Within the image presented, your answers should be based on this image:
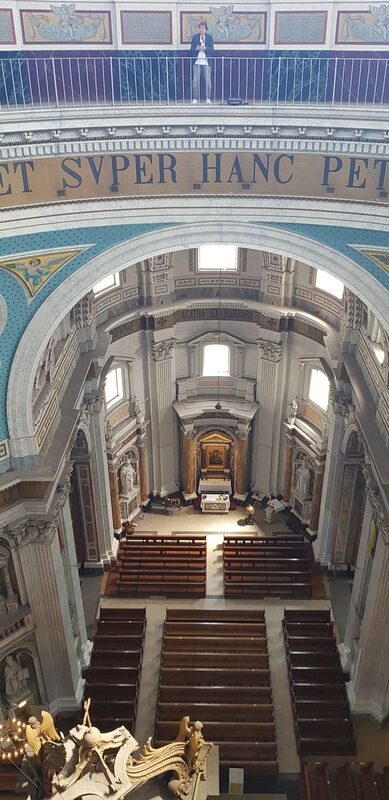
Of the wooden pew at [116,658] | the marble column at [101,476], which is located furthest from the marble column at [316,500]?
the wooden pew at [116,658]

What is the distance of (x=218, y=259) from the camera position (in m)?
24.1

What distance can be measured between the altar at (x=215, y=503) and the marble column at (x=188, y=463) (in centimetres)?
63

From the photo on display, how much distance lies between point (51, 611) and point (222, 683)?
5080 mm

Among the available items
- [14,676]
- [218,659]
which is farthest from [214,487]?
[14,676]

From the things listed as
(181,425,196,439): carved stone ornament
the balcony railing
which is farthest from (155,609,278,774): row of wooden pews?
the balcony railing

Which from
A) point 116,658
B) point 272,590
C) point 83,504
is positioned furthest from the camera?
point 272,590

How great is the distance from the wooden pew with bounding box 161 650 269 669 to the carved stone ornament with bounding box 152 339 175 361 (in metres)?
9.84

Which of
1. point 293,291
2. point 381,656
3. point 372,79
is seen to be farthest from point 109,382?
point 372,79

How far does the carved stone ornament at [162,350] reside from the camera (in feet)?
79.1

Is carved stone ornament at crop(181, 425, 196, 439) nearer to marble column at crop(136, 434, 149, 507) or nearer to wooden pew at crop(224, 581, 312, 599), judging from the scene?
marble column at crop(136, 434, 149, 507)

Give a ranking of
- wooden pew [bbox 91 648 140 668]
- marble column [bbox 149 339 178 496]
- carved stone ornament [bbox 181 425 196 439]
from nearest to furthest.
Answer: wooden pew [bbox 91 648 140 668] → marble column [bbox 149 339 178 496] → carved stone ornament [bbox 181 425 196 439]

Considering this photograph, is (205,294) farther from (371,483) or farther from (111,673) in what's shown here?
(111,673)

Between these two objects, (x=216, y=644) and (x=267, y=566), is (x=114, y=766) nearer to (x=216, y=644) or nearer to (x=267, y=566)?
(x=216, y=644)

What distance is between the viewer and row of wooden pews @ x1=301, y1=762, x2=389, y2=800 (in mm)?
14594
